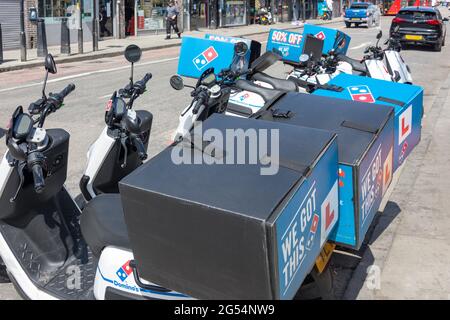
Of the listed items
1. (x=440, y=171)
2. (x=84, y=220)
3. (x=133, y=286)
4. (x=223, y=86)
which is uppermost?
(x=223, y=86)

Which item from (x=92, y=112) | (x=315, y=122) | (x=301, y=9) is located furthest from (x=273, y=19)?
(x=315, y=122)

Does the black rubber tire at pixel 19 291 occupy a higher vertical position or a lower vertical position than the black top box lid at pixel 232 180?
lower

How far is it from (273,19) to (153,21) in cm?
1480

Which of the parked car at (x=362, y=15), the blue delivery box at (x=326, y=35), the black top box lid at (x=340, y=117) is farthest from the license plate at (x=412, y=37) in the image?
the black top box lid at (x=340, y=117)

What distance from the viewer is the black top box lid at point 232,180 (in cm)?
212

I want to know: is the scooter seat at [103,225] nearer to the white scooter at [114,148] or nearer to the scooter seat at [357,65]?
the white scooter at [114,148]

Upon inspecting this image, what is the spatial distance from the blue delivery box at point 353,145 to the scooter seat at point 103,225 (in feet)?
3.48

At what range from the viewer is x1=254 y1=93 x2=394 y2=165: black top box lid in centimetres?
295

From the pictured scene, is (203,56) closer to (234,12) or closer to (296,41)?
(296,41)

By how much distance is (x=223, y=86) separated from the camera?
4.23 meters

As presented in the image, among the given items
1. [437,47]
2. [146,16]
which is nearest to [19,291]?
[437,47]

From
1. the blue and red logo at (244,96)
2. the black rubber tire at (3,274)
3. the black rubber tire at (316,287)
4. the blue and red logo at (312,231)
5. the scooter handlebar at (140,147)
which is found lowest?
the black rubber tire at (3,274)

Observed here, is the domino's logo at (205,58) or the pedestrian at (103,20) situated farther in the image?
the pedestrian at (103,20)
